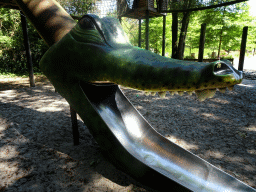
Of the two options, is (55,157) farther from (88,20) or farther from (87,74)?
(88,20)

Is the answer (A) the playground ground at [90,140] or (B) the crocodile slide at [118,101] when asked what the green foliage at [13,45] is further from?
(B) the crocodile slide at [118,101]

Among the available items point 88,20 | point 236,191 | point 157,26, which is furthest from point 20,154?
point 157,26

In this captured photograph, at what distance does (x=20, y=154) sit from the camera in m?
2.25

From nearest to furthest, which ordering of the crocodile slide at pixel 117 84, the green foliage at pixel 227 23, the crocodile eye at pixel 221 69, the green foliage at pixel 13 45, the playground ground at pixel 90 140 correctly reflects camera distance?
1. the crocodile eye at pixel 221 69
2. the crocodile slide at pixel 117 84
3. the playground ground at pixel 90 140
4. the green foliage at pixel 13 45
5. the green foliage at pixel 227 23

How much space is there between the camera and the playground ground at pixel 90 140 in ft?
6.18

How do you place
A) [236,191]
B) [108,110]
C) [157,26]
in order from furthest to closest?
[157,26] → [108,110] → [236,191]

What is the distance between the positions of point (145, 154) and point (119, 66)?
0.92 m

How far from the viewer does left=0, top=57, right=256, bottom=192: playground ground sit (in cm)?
188

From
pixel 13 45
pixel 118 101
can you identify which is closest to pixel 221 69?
pixel 118 101

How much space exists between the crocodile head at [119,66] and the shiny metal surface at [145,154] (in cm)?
28

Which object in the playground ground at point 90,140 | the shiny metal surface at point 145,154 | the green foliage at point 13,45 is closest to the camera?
the shiny metal surface at point 145,154

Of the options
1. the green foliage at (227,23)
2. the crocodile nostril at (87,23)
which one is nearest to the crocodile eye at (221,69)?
the crocodile nostril at (87,23)

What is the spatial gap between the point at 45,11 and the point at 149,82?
65.8 inches

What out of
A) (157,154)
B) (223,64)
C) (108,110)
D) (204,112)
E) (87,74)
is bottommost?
(204,112)
